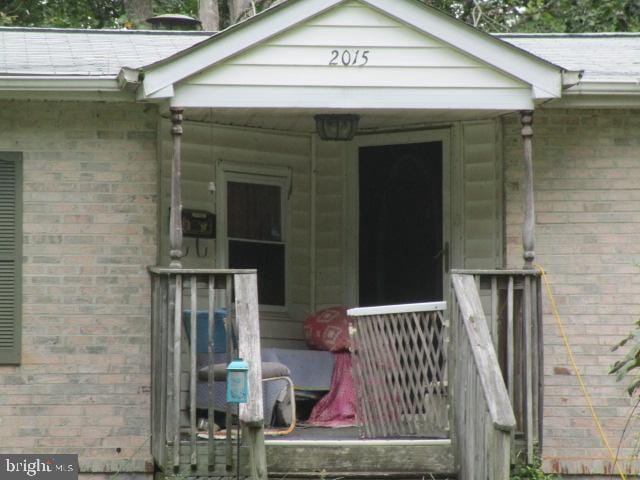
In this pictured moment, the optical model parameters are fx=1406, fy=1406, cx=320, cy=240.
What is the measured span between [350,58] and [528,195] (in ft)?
5.32

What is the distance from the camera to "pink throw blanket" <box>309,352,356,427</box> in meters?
10.9

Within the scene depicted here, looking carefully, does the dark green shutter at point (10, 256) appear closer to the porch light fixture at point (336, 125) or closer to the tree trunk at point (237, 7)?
the porch light fixture at point (336, 125)

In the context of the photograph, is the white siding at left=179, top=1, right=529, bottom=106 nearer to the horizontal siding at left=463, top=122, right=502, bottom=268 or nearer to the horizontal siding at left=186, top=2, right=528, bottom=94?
the horizontal siding at left=186, top=2, right=528, bottom=94

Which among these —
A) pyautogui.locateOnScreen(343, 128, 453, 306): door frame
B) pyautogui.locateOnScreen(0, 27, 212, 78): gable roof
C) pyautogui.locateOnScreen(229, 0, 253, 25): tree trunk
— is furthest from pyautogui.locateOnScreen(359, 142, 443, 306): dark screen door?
pyautogui.locateOnScreen(229, 0, 253, 25): tree trunk

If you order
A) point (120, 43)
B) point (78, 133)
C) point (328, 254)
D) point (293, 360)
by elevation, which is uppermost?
point (120, 43)

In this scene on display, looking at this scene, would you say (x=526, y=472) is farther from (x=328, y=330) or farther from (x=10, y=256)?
(x=10, y=256)

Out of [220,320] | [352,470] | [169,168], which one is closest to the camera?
[352,470]

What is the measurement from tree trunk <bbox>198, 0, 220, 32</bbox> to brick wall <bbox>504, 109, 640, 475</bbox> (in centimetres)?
961

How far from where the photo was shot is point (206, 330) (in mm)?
10297

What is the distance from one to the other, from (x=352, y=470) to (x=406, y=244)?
2924 millimetres

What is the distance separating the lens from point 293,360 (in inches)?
439

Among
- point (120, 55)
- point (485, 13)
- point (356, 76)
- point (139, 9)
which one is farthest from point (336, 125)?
point (139, 9)

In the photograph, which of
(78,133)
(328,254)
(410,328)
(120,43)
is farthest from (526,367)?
(120,43)

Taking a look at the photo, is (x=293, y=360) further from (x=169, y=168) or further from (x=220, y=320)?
(x=169, y=168)
